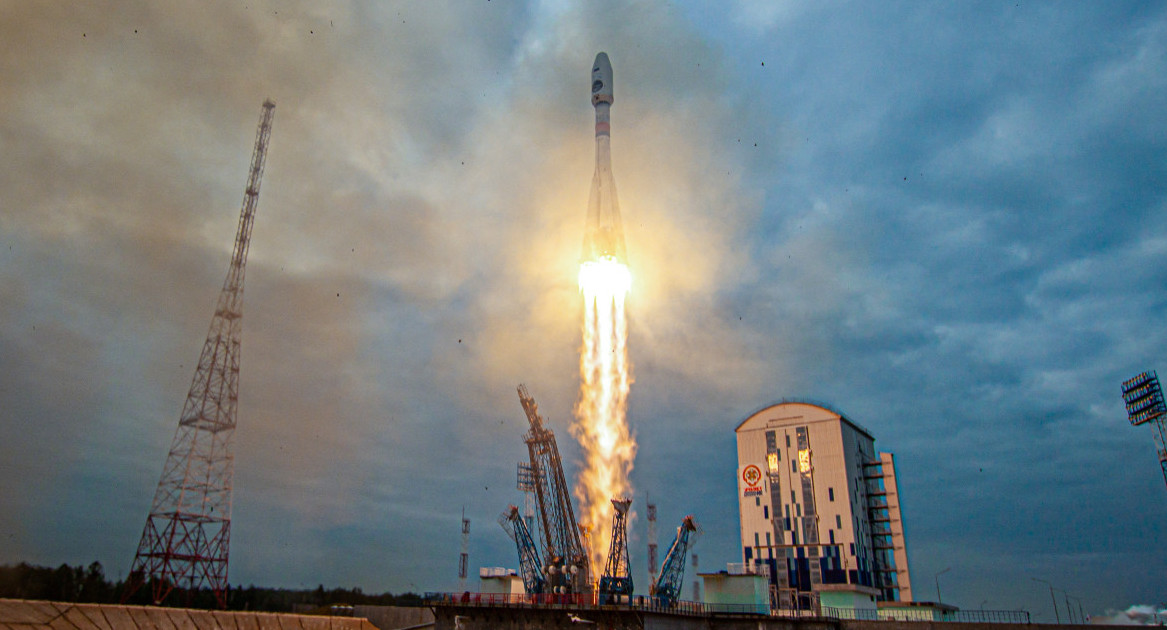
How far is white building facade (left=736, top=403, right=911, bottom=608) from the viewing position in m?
85.9

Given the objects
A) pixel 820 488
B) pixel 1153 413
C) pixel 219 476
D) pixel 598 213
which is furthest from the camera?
pixel 820 488

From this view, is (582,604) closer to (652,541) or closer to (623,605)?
(623,605)

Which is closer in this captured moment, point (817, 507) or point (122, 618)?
point (122, 618)

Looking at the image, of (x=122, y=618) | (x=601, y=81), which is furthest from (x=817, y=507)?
(x=122, y=618)

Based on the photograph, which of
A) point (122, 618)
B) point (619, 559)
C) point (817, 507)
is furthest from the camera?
point (817, 507)

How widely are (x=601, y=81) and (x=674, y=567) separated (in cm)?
4672

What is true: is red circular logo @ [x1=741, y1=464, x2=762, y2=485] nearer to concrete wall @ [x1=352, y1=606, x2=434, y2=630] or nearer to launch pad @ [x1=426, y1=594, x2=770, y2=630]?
launch pad @ [x1=426, y1=594, x2=770, y2=630]

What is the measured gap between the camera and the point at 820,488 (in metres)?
88.9

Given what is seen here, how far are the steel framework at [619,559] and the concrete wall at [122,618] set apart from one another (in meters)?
27.2

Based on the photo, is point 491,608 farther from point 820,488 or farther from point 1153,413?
point 1153,413

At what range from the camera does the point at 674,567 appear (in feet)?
226

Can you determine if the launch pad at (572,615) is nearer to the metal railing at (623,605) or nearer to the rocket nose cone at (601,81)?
the metal railing at (623,605)

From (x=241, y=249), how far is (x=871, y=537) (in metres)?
85.2

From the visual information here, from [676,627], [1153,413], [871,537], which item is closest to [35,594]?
[676,627]
